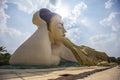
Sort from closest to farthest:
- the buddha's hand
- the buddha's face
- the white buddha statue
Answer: the white buddha statue, the buddha's hand, the buddha's face

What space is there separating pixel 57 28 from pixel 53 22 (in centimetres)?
26

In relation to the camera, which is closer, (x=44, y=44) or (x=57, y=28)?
(x=44, y=44)

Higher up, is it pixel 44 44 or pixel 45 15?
pixel 45 15

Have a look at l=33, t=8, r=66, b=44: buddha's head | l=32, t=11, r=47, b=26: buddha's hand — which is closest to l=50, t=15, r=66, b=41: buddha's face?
l=33, t=8, r=66, b=44: buddha's head

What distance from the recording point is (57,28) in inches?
272

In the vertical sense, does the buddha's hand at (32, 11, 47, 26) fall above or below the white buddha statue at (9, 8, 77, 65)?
above

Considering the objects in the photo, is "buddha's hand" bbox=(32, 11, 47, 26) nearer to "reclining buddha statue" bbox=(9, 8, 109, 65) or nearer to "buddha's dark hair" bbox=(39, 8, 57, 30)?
"reclining buddha statue" bbox=(9, 8, 109, 65)

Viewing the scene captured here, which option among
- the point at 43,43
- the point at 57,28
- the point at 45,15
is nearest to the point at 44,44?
the point at 43,43

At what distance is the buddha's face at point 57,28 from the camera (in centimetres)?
683

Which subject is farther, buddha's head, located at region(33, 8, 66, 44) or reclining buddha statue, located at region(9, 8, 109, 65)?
buddha's head, located at region(33, 8, 66, 44)

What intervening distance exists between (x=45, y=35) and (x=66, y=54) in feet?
5.53

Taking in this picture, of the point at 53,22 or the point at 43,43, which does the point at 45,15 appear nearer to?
the point at 53,22

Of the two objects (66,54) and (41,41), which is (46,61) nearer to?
(41,41)

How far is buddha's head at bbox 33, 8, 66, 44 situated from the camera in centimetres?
677
